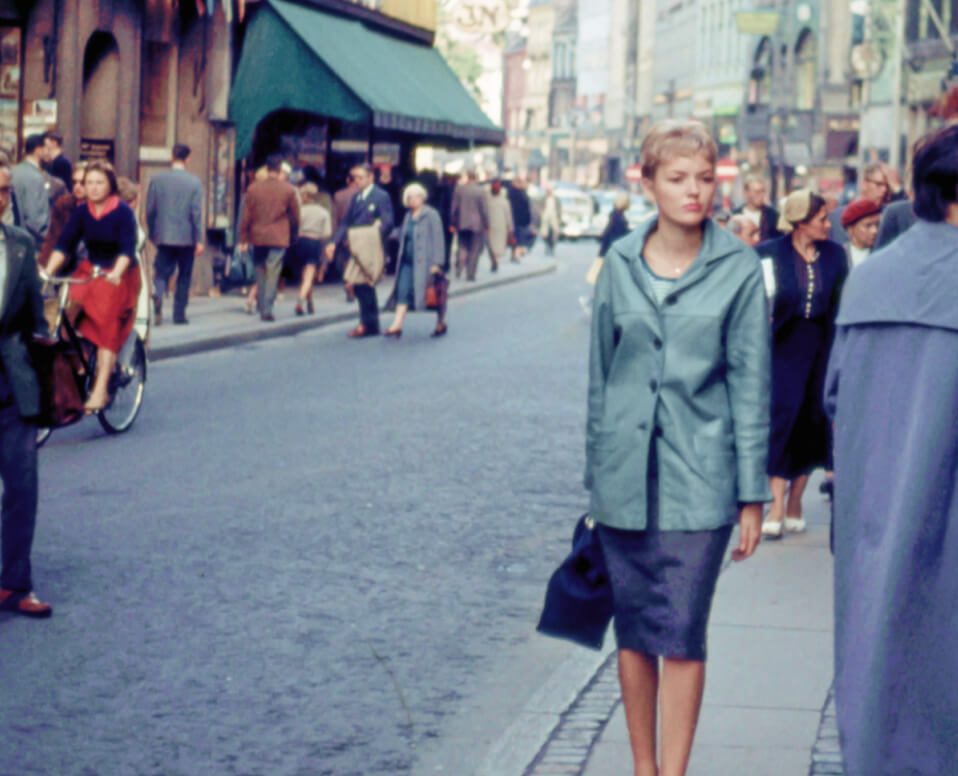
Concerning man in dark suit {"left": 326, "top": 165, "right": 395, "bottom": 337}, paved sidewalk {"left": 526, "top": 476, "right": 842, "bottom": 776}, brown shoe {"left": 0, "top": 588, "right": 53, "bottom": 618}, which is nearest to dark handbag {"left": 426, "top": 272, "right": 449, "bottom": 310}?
man in dark suit {"left": 326, "top": 165, "right": 395, "bottom": 337}

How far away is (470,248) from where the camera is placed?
109ft

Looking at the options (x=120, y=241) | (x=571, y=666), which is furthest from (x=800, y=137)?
(x=571, y=666)

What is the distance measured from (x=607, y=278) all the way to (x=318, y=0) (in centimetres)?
2601

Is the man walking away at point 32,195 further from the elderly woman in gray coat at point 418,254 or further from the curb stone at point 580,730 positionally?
the curb stone at point 580,730

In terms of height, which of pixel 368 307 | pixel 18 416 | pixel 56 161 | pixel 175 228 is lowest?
pixel 368 307

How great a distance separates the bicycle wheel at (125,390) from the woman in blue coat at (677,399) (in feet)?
26.2

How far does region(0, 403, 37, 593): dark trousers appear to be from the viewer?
7.27m

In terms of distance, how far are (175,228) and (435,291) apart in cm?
276

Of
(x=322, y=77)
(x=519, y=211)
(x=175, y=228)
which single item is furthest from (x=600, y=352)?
(x=519, y=211)

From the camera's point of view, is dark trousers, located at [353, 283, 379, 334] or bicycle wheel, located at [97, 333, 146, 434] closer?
bicycle wheel, located at [97, 333, 146, 434]

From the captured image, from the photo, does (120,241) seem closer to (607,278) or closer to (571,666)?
(571,666)

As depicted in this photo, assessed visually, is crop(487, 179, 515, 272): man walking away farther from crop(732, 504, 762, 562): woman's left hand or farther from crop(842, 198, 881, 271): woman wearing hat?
crop(732, 504, 762, 562): woman's left hand

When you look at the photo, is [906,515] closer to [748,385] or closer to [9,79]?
[748,385]

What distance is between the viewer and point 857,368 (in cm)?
411
